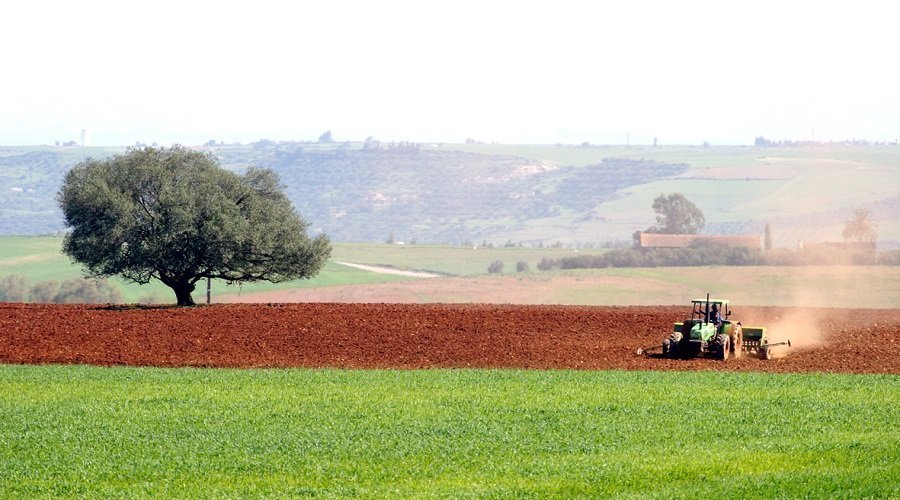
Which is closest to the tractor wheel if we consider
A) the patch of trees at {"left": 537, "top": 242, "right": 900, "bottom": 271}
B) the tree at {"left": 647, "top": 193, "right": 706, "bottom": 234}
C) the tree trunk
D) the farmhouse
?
the tree trunk

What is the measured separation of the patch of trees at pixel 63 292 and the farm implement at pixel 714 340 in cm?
6082

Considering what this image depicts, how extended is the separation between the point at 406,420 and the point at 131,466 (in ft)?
20.9

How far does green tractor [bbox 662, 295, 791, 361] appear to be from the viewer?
37750 millimetres

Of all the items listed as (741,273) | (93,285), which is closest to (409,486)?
(93,285)

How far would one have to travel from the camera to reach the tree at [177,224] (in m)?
51.3

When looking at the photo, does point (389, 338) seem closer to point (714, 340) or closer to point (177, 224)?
point (714, 340)

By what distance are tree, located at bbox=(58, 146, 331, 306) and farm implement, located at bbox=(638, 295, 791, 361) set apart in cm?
1973

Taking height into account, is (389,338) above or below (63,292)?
above

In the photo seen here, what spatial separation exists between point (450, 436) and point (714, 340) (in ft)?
54.5

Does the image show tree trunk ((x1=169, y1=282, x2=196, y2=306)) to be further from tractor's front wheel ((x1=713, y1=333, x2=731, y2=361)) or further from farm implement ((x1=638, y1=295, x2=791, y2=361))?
tractor's front wheel ((x1=713, y1=333, x2=731, y2=361))

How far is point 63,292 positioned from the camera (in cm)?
9706

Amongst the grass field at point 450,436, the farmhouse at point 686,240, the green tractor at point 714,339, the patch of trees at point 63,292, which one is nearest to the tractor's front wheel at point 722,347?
the green tractor at point 714,339

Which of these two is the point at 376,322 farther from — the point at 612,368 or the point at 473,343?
the point at 612,368

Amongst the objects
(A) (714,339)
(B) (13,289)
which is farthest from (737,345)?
(B) (13,289)
